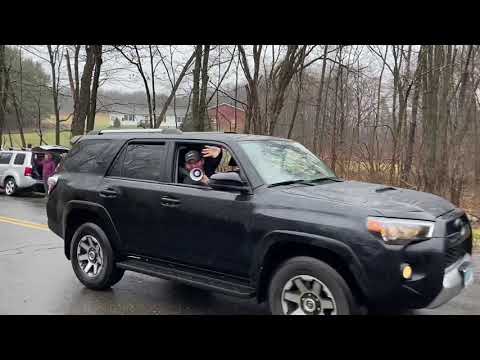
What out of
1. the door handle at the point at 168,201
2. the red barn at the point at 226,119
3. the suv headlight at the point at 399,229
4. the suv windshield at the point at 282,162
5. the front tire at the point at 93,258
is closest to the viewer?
the suv headlight at the point at 399,229

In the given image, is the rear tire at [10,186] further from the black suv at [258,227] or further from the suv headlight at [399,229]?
the suv headlight at [399,229]

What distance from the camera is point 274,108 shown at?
17953 millimetres

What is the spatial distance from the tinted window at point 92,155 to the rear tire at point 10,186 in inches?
478

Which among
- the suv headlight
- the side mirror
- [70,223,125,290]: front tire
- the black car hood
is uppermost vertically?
the side mirror

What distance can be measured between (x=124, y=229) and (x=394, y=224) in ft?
9.92

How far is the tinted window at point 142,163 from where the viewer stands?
17.1 feet

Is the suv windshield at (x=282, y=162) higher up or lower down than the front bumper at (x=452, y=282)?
higher up

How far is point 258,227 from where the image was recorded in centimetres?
417

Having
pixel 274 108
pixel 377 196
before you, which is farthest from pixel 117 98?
pixel 377 196

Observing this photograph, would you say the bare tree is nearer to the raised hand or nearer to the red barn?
the red barn

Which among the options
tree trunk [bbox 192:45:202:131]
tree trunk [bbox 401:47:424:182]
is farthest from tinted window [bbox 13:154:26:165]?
tree trunk [bbox 401:47:424:182]

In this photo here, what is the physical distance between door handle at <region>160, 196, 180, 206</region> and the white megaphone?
0.35 metres

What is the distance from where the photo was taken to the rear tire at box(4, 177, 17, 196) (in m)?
16.9

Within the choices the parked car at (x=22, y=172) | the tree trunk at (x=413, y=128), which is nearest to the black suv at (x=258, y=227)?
the tree trunk at (x=413, y=128)
